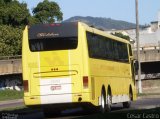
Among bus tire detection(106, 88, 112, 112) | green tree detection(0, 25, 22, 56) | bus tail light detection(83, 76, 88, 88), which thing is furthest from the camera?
green tree detection(0, 25, 22, 56)

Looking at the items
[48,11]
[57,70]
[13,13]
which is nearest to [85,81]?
[57,70]

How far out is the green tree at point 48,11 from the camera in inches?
4018

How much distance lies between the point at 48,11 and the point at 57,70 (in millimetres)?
79968

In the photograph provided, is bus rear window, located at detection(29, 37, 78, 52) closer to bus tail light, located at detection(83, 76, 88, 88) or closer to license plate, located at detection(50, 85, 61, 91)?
bus tail light, located at detection(83, 76, 88, 88)

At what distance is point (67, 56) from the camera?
2362 centimetres

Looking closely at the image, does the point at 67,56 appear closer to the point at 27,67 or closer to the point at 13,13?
the point at 27,67

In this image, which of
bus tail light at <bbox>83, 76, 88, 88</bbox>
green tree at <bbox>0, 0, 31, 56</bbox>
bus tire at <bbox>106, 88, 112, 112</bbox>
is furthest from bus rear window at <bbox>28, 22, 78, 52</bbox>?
green tree at <bbox>0, 0, 31, 56</bbox>

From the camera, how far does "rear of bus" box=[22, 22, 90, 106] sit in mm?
23578

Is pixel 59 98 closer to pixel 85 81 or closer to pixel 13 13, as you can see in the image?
pixel 85 81

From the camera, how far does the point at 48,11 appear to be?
103000 mm

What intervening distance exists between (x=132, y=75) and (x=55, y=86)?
37.3 ft

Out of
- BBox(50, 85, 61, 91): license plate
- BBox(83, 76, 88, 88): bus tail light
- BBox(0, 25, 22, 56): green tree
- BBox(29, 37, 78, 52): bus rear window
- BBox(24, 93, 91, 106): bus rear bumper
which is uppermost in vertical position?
BBox(0, 25, 22, 56): green tree

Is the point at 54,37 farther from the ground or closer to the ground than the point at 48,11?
closer to the ground

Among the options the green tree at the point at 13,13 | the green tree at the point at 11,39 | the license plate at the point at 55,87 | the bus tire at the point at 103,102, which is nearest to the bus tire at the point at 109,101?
the bus tire at the point at 103,102
